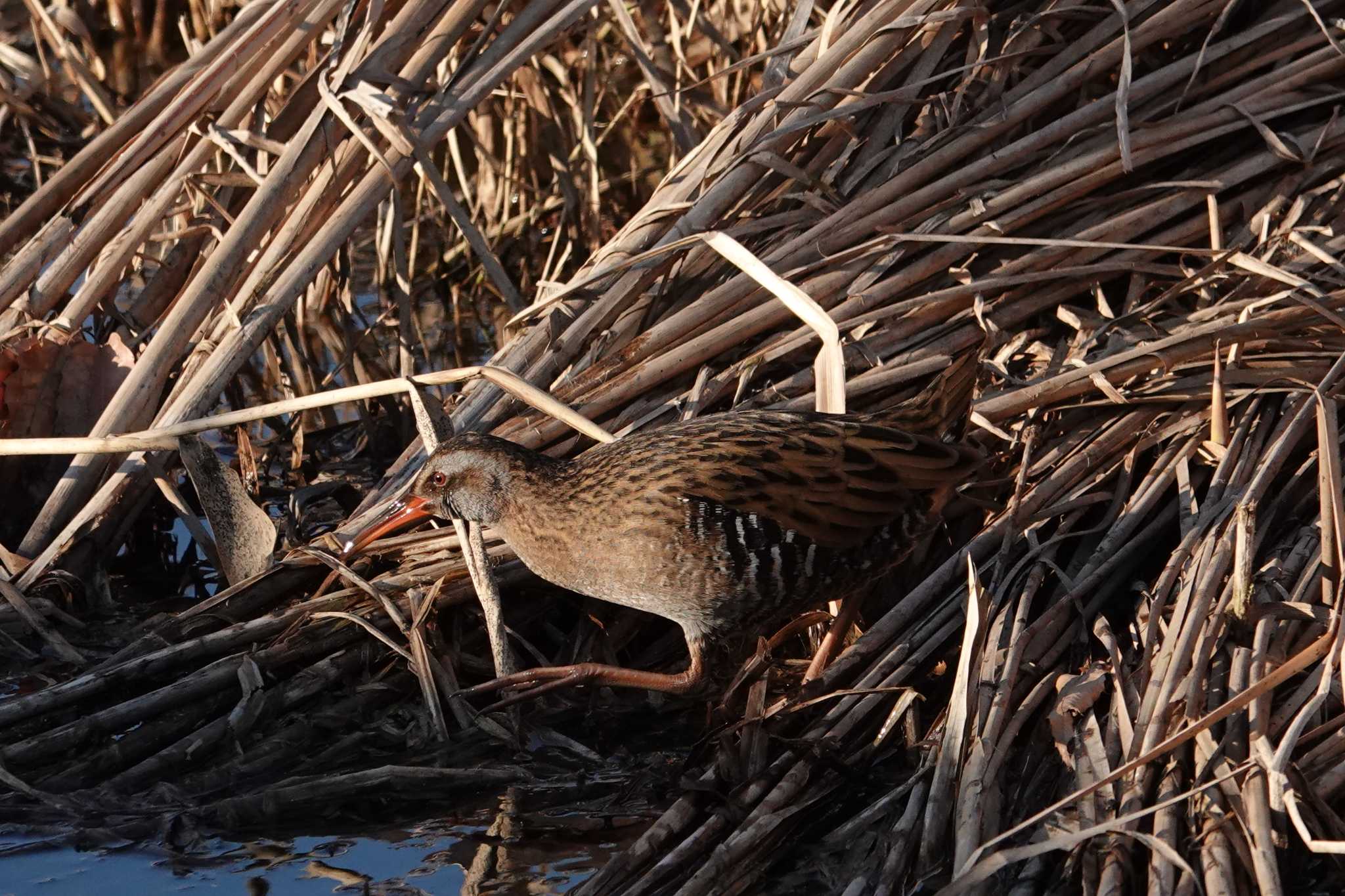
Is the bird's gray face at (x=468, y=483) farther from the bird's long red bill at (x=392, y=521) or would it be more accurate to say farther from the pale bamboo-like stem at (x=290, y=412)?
the pale bamboo-like stem at (x=290, y=412)

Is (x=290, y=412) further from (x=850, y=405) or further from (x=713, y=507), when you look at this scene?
(x=850, y=405)

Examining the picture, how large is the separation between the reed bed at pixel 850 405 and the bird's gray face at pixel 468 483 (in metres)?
0.17

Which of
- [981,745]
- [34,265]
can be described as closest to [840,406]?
[981,745]

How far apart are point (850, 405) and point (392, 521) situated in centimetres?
106

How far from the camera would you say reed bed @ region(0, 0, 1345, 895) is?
2820mm

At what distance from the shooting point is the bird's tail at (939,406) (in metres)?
3.39

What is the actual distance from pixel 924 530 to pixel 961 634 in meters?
0.24

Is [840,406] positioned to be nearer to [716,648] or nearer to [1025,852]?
[716,648]

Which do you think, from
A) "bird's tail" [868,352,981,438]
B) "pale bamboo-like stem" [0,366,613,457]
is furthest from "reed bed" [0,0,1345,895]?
"bird's tail" [868,352,981,438]

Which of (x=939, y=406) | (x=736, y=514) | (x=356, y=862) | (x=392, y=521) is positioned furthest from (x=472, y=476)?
(x=939, y=406)

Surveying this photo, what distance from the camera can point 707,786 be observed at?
2836 mm

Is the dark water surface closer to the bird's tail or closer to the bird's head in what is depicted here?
the bird's head

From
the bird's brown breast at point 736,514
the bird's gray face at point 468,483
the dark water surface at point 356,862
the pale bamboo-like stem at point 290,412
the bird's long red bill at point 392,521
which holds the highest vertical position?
the pale bamboo-like stem at point 290,412

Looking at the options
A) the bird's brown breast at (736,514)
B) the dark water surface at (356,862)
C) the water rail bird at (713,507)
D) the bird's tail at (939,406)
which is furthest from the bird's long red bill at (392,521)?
the bird's tail at (939,406)
